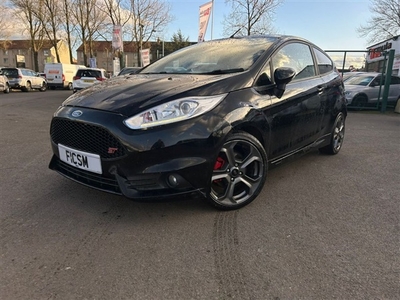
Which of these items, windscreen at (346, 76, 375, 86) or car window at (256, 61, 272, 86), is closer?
car window at (256, 61, 272, 86)

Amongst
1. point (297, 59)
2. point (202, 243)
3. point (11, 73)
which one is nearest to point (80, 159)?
point (202, 243)

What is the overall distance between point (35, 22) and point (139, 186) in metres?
44.4

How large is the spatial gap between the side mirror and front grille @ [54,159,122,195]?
182 centimetres

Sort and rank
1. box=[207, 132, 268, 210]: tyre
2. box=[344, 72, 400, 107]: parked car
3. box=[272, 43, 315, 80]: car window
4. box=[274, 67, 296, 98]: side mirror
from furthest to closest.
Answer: box=[344, 72, 400, 107]: parked car → box=[272, 43, 315, 80]: car window → box=[274, 67, 296, 98]: side mirror → box=[207, 132, 268, 210]: tyre

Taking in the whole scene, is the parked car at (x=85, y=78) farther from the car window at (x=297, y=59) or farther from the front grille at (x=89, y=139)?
the front grille at (x=89, y=139)

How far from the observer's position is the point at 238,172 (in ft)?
9.75

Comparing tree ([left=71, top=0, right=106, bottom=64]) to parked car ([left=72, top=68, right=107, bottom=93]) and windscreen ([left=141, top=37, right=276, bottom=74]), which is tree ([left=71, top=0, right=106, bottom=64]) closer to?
parked car ([left=72, top=68, right=107, bottom=93])

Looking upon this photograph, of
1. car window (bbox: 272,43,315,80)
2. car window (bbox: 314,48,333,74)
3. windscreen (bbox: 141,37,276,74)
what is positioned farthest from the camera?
car window (bbox: 314,48,333,74)

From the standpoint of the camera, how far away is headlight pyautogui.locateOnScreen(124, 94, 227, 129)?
8.19 feet

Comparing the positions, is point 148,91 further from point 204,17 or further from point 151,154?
point 204,17

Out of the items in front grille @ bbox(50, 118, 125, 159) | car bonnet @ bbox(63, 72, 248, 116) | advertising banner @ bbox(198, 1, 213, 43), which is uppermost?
advertising banner @ bbox(198, 1, 213, 43)

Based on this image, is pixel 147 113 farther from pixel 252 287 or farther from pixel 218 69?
pixel 252 287

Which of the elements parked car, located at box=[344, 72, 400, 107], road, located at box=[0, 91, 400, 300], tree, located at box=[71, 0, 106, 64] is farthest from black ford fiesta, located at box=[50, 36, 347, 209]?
tree, located at box=[71, 0, 106, 64]

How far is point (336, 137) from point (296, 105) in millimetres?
1795
